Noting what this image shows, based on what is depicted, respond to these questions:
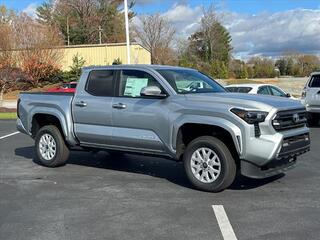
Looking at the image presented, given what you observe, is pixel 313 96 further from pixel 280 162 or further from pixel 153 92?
pixel 153 92

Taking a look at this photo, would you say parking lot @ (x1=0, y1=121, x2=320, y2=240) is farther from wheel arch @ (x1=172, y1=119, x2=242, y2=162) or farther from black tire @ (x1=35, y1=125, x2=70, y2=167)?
wheel arch @ (x1=172, y1=119, x2=242, y2=162)

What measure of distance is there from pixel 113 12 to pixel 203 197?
220 ft

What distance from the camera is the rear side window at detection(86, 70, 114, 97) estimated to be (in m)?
8.41

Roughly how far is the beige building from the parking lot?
40370 mm

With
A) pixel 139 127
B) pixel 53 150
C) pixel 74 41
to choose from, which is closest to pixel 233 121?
pixel 139 127

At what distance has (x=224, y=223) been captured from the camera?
5.62m

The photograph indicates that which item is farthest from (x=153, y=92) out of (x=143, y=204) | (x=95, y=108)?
(x=143, y=204)

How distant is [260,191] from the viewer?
281 inches

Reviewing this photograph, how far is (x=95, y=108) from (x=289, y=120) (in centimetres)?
321

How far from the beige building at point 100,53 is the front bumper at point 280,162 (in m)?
42.2

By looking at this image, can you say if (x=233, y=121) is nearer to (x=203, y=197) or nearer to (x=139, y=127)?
(x=203, y=197)

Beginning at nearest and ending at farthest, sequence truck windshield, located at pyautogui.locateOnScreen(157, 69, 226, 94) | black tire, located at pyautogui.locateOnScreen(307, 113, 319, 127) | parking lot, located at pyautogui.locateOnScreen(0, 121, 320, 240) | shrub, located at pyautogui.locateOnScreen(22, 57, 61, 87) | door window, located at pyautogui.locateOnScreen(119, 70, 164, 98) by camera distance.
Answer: parking lot, located at pyautogui.locateOnScreen(0, 121, 320, 240), truck windshield, located at pyautogui.locateOnScreen(157, 69, 226, 94), door window, located at pyautogui.locateOnScreen(119, 70, 164, 98), black tire, located at pyautogui.locateOnScreen(307, 113, 319, 127), shrub, located at pyautogui.locateOnScreen(22, 57, 61, 87)

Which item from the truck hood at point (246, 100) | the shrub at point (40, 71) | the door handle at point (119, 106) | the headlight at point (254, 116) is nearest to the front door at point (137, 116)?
the door handle at point (119, 106)

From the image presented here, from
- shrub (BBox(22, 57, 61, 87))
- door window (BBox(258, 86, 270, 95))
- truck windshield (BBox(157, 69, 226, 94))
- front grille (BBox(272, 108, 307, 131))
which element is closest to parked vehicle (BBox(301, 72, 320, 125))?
door window (BBox(258, 86, 270, 95))
